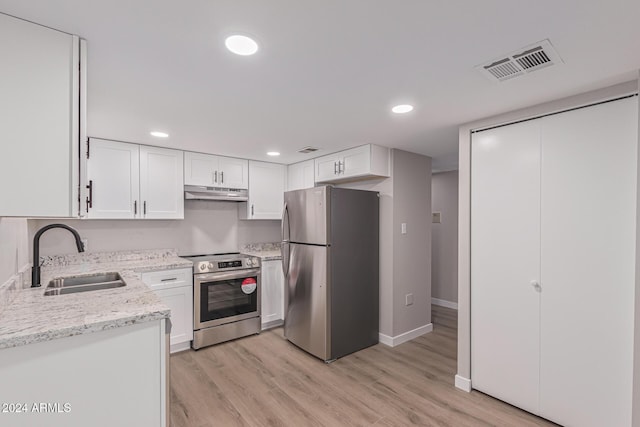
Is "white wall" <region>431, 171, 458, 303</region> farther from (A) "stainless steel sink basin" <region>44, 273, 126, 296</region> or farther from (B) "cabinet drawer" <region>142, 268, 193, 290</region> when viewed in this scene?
(A) "stainless steel sink basin" <region>44, 273, 126, 296</region>

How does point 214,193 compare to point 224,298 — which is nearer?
point 224,298

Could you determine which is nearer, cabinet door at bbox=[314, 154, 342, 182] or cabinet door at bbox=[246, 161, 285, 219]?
cabinet door at bbox=[314, 154, 342, 182]

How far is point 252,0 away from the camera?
112 centimetres

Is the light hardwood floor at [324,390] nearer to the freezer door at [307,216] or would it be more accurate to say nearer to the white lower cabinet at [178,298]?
the white lower cabinet at [178,298]

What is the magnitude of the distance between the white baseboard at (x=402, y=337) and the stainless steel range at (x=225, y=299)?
4.96 ft

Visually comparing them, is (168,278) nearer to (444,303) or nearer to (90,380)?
(90,380)

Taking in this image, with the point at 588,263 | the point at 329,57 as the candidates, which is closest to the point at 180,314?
the point at 329,57

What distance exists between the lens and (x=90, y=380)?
1241 millimetres

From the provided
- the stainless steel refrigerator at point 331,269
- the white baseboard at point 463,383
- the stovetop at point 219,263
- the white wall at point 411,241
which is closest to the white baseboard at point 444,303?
the white wall at point 411,241

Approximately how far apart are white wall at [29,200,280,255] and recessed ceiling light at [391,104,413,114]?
276 centimetres

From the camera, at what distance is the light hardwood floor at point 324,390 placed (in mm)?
2172

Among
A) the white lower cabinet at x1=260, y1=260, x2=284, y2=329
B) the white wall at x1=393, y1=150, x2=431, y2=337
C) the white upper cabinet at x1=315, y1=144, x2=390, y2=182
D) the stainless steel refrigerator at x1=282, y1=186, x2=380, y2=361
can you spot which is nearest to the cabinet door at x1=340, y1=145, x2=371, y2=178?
the white upper cabinet at x1=315, y1=144, x2=390, y2=182

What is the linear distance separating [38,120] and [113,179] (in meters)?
2.18

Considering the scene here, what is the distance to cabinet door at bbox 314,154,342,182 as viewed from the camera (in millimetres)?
3635
